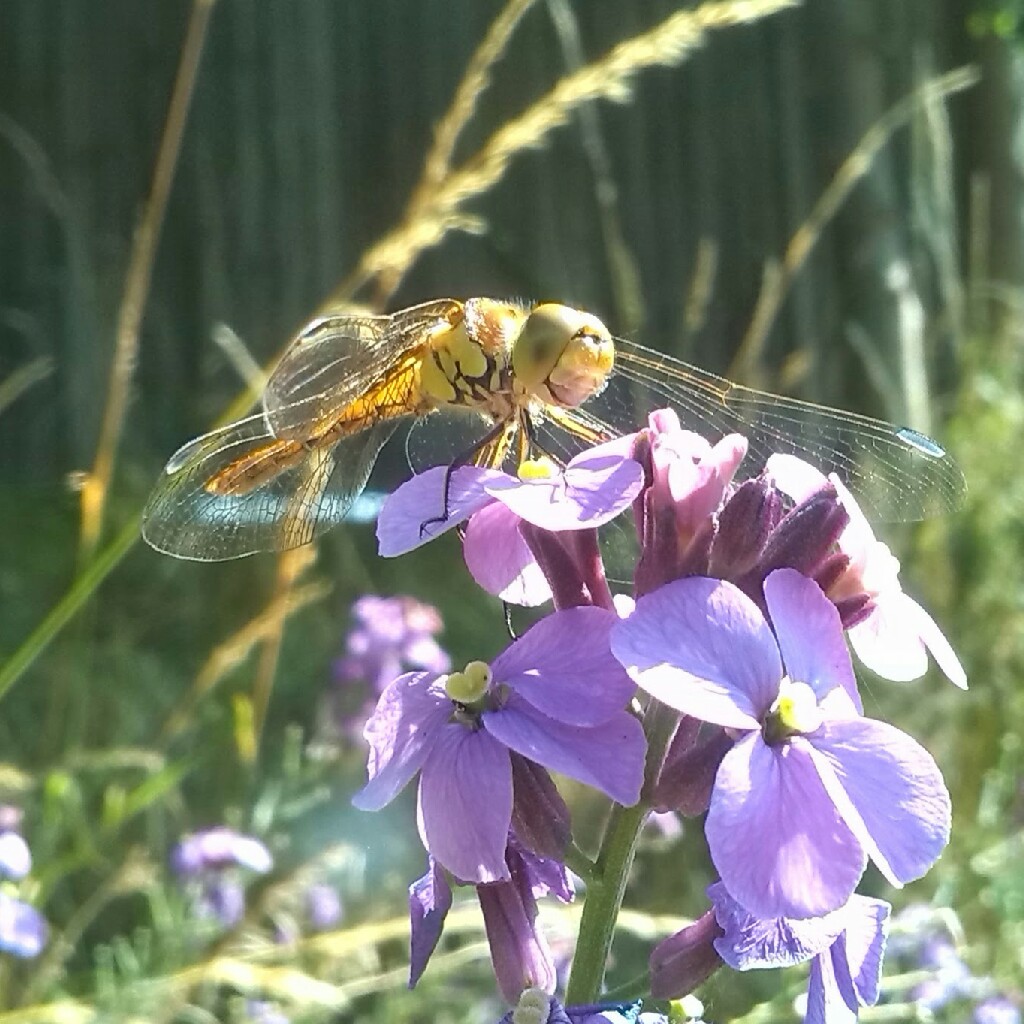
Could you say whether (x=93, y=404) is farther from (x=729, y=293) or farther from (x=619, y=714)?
(x=619, y=714)

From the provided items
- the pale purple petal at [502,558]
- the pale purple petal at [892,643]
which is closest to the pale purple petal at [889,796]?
the pale purple petal at [892,643]

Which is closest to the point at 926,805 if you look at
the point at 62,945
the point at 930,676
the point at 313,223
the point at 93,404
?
the point at 62,945

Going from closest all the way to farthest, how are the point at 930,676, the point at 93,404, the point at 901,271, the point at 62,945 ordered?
the point at 62,945, the point at 930,676, the point at 93,404, the point at 901,271

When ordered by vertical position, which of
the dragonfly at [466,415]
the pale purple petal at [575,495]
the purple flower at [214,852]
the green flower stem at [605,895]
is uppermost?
the pale purple petal at [575,495]

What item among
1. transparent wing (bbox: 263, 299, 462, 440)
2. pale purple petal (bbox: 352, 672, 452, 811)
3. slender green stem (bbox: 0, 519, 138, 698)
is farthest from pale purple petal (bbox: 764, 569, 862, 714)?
slender green stem (bbox: 0, 519, 138, 698)

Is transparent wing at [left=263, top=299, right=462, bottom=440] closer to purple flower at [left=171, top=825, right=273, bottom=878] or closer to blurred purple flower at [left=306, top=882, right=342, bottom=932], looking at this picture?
purple flower at [left=171, top=825, right=273, bottom=878]

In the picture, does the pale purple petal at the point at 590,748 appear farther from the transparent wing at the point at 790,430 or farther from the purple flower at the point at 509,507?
the transparent wing at the point at 790,430
